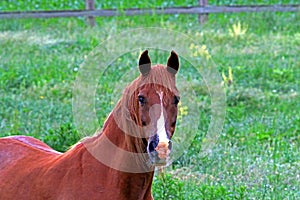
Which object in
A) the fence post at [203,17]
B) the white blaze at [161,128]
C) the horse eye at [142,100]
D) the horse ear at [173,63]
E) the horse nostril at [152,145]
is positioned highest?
the horse ear at [173,63]

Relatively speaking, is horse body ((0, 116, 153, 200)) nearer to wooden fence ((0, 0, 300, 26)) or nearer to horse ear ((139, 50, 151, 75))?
horse ear ((139, 50, 151, 75))

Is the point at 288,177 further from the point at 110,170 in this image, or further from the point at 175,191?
the point at 110,170

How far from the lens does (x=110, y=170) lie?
13.9 feet

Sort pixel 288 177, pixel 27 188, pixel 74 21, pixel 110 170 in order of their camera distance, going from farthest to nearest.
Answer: pixel 74 21, pixel 288 177, pixel 27 188, pixel 110 170

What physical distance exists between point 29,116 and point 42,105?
0.58 meters

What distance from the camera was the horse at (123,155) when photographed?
12.8 ft

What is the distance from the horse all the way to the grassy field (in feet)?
3.12

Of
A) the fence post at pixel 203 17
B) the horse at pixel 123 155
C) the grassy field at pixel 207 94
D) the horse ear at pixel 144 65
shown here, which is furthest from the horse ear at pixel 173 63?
the fence post at pixel 203 17

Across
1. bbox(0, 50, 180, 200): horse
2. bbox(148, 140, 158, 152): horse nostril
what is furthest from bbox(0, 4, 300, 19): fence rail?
bbox(148, 140, 158, 152): horse nostril

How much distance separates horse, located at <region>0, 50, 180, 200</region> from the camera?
12.8 feet

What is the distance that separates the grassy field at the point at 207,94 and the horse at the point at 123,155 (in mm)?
951

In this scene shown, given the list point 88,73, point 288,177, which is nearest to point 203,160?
point 288,177

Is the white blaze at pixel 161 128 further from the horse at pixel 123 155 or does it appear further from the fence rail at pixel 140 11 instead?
the fence rail at pixel 140 11

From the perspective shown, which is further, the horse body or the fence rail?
the fence rail
